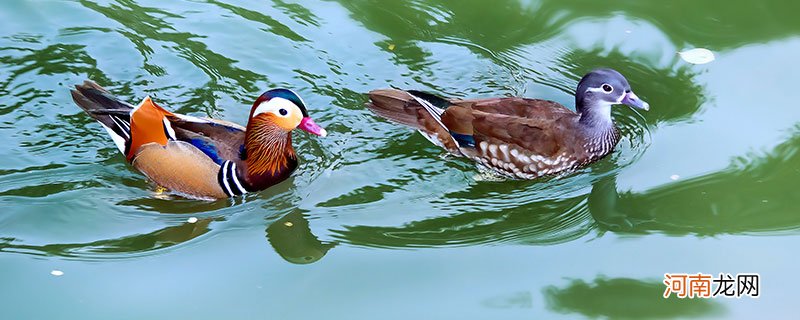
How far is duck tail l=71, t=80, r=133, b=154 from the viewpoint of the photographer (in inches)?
207

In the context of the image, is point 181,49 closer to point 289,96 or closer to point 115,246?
point 289,96

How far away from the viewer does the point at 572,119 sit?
5.37m

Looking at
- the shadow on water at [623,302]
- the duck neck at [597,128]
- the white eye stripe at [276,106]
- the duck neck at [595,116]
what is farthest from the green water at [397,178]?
the white eye stripe at [276,106]

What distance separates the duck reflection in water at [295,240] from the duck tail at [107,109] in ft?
3.49

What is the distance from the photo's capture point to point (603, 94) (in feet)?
17.2

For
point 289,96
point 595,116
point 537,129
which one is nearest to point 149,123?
point 289,96

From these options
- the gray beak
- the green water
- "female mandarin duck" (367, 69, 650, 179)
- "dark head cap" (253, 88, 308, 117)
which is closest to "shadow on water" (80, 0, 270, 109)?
the green water

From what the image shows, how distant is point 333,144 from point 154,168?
97cm

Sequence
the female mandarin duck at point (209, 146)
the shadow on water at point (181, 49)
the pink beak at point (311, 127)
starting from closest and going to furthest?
the pink beak at point (311, 127), the female mandarin duck at point (209, 146), the shadow on water at point (181, 49)

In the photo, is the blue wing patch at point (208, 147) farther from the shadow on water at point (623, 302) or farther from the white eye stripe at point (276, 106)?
the shadow on water at point (623, 302)

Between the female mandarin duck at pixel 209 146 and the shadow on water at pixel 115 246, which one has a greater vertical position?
the female mandarin duck at pixel 209 146

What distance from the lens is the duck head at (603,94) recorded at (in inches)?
204

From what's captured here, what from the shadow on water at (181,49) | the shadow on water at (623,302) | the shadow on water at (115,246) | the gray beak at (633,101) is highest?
the shadow on water at (181,49)

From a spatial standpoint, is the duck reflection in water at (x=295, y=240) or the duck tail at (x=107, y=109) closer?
the duck reflection in water at (x=295, y=240)
